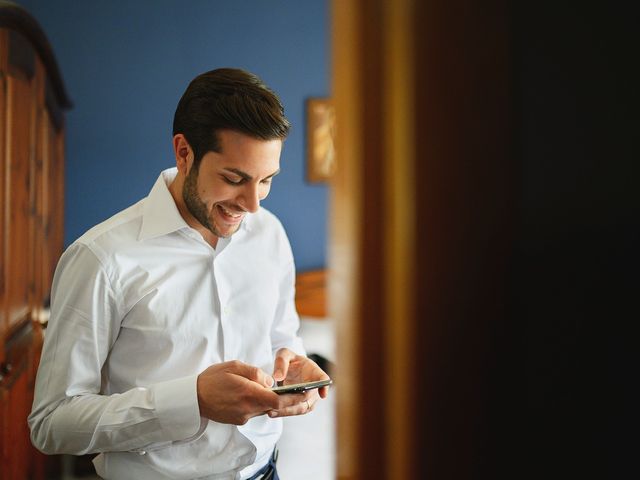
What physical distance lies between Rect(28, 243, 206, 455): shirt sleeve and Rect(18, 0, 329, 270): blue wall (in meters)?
2.29

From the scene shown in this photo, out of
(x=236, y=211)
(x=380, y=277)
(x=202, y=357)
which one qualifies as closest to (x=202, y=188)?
(x=236, y=211)

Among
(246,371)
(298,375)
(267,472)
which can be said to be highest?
(246,371)

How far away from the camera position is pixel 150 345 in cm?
108

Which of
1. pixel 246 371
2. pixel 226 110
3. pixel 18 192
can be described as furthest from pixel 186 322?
pixel 18 192

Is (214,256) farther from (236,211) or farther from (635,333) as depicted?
(635,333)

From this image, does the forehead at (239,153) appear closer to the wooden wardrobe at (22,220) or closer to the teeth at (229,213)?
the teeth at (229,213)

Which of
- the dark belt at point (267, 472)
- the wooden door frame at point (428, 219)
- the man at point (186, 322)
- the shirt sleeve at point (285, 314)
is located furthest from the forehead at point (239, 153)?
the wooden door frame at point (428, 219)

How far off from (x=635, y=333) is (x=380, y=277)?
0.12 metres

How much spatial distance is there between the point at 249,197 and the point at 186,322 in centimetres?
29

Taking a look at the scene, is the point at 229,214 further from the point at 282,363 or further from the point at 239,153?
the point at 282,363

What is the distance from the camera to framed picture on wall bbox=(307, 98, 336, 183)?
4.13 meters

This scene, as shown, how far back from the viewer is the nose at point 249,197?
1200mm

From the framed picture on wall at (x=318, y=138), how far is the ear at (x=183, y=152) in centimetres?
291

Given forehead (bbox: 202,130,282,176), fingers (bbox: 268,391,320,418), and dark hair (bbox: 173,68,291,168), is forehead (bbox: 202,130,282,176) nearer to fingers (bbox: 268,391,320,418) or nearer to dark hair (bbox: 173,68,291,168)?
dark hair (bbox: 173,68,291,168)
